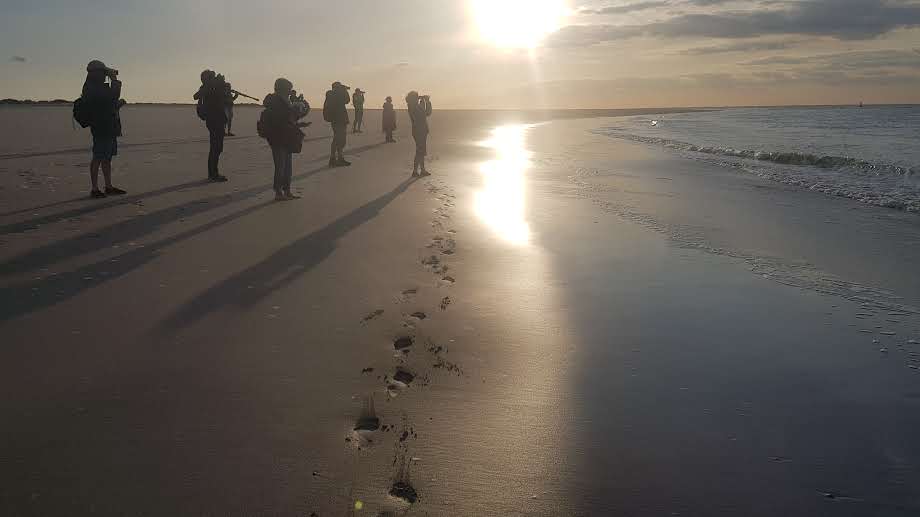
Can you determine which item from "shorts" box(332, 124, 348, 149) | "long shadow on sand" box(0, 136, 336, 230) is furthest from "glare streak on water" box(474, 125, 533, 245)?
"long shadow on sand" box(0, 136, 336, 230)

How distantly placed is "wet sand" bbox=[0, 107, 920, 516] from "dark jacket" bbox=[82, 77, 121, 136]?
1421mm

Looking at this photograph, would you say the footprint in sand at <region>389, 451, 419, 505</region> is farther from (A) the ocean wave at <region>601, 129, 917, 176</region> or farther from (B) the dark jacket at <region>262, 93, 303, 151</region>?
(A) the ocean wave at <region>601, 129, 917, 176</region>

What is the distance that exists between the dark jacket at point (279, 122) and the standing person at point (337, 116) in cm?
A: 503

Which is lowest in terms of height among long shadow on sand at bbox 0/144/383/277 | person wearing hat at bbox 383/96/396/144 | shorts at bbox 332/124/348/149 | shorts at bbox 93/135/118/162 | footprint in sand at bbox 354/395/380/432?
footprint in sand at bbox 354/395/380/432

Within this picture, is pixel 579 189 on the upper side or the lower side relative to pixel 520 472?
upper

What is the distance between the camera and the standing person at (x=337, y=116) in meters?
15.8

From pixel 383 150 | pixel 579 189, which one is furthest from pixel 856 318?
pixel 383 150

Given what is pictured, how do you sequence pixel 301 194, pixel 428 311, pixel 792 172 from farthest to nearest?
pixel 792 172 → pixel 301 194 → pixel 428 311

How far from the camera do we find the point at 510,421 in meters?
3.29

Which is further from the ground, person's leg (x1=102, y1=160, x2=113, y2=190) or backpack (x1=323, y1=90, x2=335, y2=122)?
backpack (x1=323, y1=90, x2=335, y2=122)

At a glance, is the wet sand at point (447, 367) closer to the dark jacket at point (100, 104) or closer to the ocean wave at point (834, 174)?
the dark jacket at point (100, 104)

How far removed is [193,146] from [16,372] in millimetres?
19315

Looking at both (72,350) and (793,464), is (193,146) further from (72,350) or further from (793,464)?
(793,464)

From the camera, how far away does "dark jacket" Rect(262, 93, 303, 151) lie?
1028 centimetres
